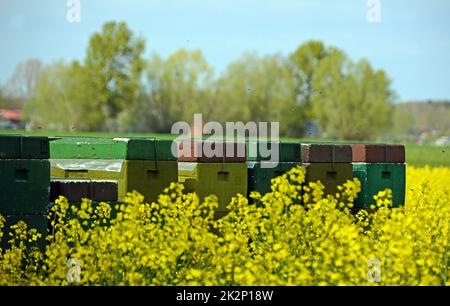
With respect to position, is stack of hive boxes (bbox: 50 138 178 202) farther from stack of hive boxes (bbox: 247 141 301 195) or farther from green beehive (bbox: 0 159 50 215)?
stack of hive boxes (bbox: 247 141 301 195)

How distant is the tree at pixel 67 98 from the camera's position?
6500 centimetres

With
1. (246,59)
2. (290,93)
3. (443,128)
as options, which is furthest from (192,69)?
(443,128)

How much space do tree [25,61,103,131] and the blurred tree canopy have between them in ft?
0.27

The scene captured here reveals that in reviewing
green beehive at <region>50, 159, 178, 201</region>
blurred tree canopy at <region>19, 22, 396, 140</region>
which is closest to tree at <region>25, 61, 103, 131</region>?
blurred tree canopy at <region>19, 22, 396, 140</region>

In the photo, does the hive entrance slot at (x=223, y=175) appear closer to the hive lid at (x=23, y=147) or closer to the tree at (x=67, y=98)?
the hive lid at (x=23, y=147)

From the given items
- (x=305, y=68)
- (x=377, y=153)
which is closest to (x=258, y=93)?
(x=305, y=68)

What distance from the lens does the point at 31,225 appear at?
979 cm

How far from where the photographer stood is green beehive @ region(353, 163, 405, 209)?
12305 millimetres

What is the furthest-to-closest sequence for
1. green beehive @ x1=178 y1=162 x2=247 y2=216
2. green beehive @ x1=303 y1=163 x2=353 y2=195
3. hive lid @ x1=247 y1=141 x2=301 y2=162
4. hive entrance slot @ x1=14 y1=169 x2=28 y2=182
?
green beehive @ x1=303 y1=163 x2=353 y2=195 → hive lid @ x1=247 y1=141 x2=301 y2=162 → green beehive @ x1=178 y1=162 x2=247 y2=216 → hive entrance slot @ x1=14 y1=169 x2=28 y2=182

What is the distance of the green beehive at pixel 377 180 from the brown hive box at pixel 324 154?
445 mm

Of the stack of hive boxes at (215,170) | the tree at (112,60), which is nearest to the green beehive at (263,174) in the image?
the stack of hive boxes at (215,170)

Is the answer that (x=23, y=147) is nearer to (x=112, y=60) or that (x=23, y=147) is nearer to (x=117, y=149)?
(x=117, y=149)

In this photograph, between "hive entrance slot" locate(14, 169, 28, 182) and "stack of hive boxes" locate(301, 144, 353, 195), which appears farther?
"stack of hive boxes" locate(301, 144, 353, 195)

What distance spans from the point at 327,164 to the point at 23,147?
4.53 metres
